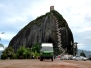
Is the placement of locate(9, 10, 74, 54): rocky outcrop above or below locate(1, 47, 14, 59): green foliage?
above

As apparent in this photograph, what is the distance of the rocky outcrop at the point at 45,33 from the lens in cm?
12506

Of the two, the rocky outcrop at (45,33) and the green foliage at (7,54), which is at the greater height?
the rocky outcrop at (45,33)

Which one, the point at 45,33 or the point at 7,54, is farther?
the point at 45,33

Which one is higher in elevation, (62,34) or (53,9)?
(53,9)

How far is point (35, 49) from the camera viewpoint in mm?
106875

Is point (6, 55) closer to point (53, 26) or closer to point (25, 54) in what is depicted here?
point (25, 54)

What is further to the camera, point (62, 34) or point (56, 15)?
point (56, 15)

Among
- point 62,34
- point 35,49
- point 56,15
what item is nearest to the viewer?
point 35,49

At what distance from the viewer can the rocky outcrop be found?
125 m

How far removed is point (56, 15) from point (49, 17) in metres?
6.10

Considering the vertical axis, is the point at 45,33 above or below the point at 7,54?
above

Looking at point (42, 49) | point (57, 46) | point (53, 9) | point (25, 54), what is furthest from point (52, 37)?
point (42, 49)

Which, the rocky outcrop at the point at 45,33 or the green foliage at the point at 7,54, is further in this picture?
the rocky outcrop at the point at 45,33

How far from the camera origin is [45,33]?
125688 millimetres
